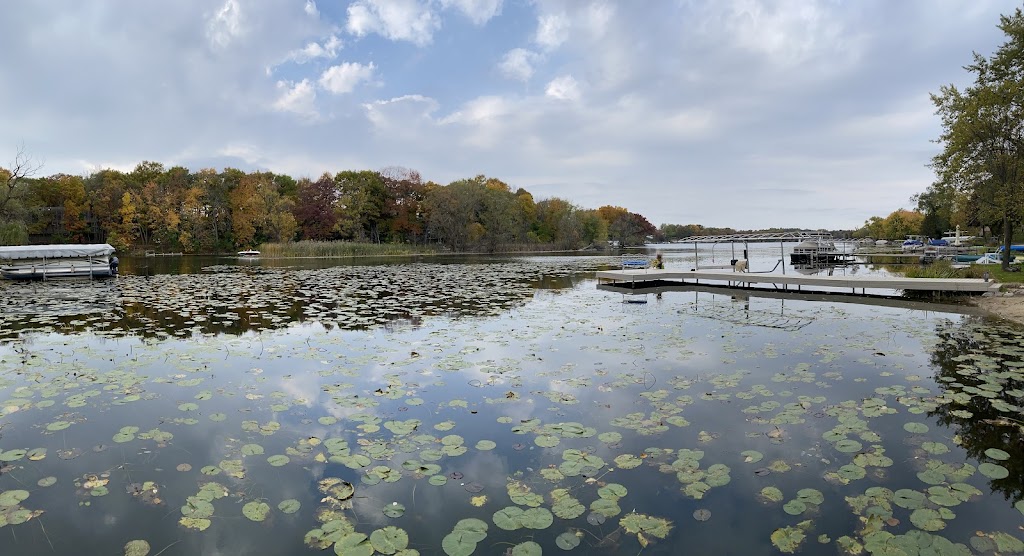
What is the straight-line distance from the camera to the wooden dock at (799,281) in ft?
49.7

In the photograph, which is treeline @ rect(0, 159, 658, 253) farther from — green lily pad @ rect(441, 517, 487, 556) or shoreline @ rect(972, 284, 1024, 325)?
green lily pad @ rect(441, 517, 487, 556)

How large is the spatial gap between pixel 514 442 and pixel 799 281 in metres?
15.4

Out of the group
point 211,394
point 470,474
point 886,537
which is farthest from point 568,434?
point 211,394

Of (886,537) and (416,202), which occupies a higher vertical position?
(416,202)

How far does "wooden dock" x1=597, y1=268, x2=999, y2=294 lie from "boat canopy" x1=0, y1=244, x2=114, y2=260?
22714mm

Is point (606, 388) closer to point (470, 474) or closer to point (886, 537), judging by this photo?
point (470, 474)

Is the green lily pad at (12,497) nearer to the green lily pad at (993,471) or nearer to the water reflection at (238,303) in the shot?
the water reflection at (238,303)

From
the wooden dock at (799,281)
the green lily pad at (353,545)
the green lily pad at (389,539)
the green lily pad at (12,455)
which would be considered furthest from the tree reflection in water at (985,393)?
the green lily pad at (12,455)

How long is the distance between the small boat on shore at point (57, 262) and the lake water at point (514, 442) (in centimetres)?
1776

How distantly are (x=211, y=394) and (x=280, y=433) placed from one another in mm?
1846

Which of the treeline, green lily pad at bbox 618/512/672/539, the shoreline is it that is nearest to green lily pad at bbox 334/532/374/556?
green lily pad at bbox 618/512/672/539

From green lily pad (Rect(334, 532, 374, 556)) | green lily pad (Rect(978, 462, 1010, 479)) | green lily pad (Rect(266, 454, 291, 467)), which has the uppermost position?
green lily pad (Rect(266, 454, 291, 467))

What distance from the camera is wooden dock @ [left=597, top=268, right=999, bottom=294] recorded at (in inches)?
597

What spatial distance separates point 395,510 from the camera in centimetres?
346
